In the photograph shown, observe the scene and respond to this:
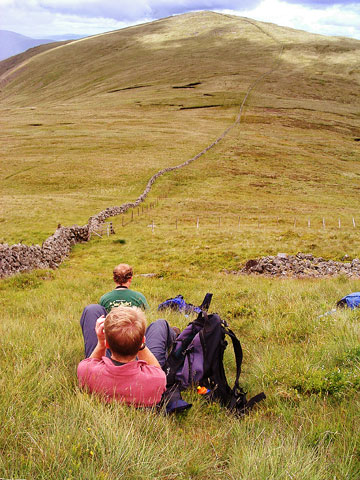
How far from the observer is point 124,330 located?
307 centimetres

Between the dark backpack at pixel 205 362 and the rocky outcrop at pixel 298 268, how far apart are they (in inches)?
406

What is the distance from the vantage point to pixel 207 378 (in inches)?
153

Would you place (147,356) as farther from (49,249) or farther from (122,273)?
(49,249)

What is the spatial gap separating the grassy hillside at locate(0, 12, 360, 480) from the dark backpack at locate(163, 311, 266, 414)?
0.77ft

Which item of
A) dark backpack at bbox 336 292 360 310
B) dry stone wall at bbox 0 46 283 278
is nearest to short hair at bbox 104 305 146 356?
dark backpack at bbox 336 292 360 310

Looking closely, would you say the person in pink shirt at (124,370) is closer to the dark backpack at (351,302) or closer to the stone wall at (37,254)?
A: the dark backpack at (351,302)

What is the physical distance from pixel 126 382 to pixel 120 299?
99.7 inches

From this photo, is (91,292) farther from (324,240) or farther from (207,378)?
(324,240)

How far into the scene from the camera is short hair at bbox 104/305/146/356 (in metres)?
3.07

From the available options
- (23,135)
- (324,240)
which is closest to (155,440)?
(324,240)

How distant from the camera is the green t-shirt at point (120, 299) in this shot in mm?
5469

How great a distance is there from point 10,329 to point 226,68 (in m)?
153

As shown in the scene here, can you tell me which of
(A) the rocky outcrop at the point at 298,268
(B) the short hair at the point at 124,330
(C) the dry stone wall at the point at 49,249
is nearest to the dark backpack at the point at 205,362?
(B) the short hair at the point at 124,330

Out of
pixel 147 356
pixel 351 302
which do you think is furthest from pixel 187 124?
pixel 147 356
